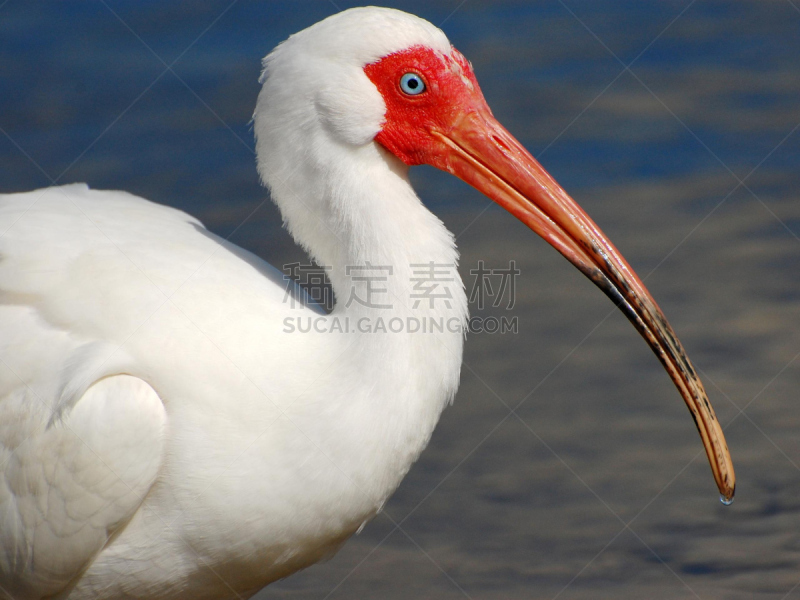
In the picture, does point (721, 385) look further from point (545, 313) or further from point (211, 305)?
point (211, 305)

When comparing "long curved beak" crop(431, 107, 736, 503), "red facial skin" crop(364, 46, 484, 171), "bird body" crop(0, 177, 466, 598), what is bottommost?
"bird body" crop(0, 177, 466, 598)

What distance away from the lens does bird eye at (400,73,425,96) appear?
12.0 ft

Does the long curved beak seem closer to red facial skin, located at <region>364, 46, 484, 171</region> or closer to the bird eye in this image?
red facial skin, located at <region>364, 46, 484, 171</region>

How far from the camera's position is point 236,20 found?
9672 millimetres

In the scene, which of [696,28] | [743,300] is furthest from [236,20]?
[743,300]

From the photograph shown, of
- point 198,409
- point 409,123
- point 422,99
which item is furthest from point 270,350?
point 422,99

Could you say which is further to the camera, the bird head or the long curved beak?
the long curved beak

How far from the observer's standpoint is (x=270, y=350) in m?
3.57

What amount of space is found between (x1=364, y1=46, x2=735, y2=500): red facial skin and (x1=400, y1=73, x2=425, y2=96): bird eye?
0.02 meters

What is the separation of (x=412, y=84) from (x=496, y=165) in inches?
17.9

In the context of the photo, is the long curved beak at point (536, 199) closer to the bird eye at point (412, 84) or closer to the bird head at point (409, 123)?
the bird head at point (409, 123)

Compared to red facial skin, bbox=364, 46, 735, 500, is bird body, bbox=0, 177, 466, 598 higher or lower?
lower

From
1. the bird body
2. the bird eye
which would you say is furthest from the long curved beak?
the bird body

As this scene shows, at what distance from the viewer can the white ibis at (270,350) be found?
11.5 ft
